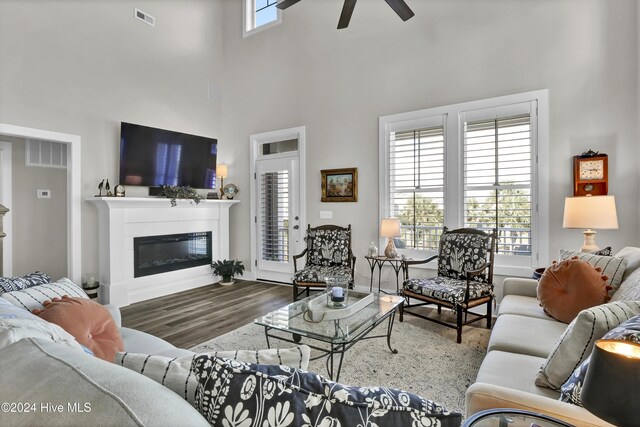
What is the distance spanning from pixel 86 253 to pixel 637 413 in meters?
5.15

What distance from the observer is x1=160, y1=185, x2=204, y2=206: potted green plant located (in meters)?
4.82

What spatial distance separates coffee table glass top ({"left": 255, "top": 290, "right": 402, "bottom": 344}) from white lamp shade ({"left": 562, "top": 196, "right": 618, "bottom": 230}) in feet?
5.77

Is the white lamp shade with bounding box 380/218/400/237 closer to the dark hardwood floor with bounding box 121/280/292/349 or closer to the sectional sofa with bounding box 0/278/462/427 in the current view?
the dark hardwood floor with bounding box 121/280/292/349

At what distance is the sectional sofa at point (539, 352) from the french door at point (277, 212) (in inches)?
132

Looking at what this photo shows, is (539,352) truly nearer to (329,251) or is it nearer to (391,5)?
(329,251)

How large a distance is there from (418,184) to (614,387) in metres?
3.72

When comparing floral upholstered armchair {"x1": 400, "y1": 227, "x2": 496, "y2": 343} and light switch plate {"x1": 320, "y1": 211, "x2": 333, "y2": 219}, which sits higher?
light switch plate {"x1": 320, "y1": 211, "x2": 333, "y2": 219}

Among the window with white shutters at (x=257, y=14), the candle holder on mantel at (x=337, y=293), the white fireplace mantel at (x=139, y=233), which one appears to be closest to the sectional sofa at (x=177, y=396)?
the candle holder on mantel at (x=337, y=293)

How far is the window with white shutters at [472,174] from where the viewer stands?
A: 11.7 feet

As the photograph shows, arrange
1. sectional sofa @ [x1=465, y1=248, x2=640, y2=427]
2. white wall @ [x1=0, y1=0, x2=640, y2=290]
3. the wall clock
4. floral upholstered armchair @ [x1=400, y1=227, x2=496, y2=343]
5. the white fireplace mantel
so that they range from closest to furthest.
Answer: sectional sofa @ [x1=465, y1=248, x2=640, y2=427], floral upholstered armchair @ [x1=400, y1=227, x2=496, y2=343], the wall clock, white wall @ [x1=0, y1=0, x2=640, y2=290], the white fireplace mantel

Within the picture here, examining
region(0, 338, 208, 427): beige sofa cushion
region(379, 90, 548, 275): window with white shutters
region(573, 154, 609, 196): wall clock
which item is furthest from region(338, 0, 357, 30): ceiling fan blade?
region(0, 338, 208, 427): beige sofa cushion

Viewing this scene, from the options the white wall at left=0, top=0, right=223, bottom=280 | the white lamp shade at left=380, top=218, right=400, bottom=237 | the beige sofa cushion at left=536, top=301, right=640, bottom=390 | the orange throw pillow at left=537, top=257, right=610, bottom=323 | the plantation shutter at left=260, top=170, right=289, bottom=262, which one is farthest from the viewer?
the plantation shutter at left=260, top=170, right=289, bottom=262

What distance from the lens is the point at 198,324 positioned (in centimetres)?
356

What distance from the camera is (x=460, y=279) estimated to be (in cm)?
357
